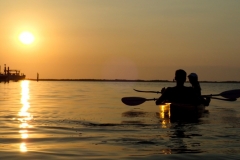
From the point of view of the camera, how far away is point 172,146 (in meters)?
9.61

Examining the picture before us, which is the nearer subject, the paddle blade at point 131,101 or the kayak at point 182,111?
the kayak at point 182,111

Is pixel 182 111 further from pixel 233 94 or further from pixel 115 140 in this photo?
pixel 115 140

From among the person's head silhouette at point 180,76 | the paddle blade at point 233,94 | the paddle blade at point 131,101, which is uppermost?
the person's head silhouette at point 180,76

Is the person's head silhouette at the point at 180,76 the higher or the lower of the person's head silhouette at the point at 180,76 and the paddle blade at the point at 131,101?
the higher

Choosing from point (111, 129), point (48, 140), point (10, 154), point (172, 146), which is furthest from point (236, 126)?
point (10, 154)

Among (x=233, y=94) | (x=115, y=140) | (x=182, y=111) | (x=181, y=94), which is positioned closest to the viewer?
(x=115, y=140)

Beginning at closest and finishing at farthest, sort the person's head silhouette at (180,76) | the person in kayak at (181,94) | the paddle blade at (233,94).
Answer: the person's head silhouette at (180,76), the person in kayak at (181,94), the paddle blade at (233,94)

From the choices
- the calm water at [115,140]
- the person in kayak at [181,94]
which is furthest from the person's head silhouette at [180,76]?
the calm water at [115,140]

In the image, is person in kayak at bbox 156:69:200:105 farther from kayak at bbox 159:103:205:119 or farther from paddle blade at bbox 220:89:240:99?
paddle blade at bbox 220:89:240:99

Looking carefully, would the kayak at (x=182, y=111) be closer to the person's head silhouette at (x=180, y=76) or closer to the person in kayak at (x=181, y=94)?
the person in kayak at (x=181, y=94)

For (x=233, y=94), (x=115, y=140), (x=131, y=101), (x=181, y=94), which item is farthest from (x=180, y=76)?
(x=233, y=94)

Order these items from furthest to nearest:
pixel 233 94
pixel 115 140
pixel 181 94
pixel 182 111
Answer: pixel 233 94
pixel 181 94
pixel 182 111
pixel 115 140

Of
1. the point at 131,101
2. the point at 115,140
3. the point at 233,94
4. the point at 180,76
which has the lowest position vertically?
the point at 115,140

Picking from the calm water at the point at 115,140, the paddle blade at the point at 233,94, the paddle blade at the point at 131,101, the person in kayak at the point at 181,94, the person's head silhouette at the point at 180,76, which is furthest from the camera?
the paddle blade at the point at 131,101
